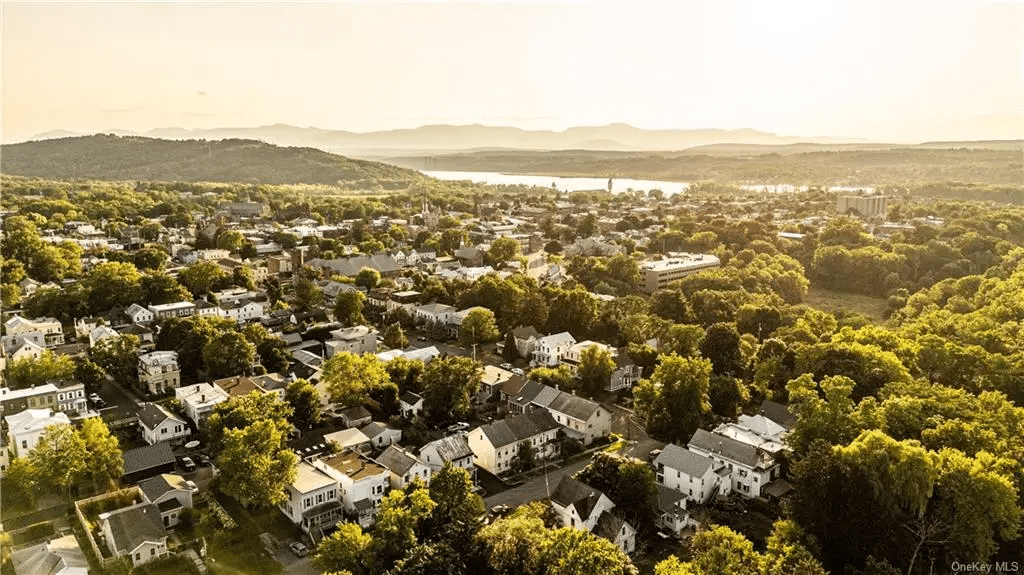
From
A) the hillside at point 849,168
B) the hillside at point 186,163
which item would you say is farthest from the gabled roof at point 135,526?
the hillside at point 849,168

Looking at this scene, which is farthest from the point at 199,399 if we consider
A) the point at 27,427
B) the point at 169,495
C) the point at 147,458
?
the point at 169,495

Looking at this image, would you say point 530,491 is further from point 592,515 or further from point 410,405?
point 410,405

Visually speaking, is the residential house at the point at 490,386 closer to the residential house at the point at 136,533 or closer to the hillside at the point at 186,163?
the residential house at the point at 136,533

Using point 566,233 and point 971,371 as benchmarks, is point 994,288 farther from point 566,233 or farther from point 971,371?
point 566,233

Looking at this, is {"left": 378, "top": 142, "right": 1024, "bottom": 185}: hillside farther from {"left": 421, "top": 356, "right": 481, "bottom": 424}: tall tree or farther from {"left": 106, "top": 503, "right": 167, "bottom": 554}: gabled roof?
{"left": 106, "top": 503, "right": 167, "bottom": 554}: gabled roof

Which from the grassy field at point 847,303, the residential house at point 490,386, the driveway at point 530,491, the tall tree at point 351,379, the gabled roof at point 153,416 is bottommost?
the grassy field at point 847,303
